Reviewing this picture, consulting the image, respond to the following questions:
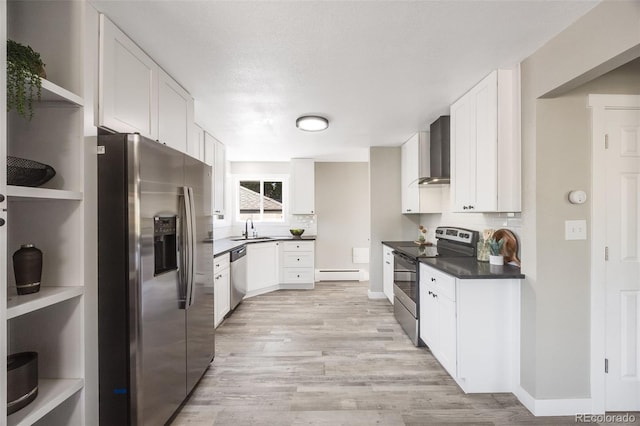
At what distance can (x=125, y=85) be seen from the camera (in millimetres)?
1777

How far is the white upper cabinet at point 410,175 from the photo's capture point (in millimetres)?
3926

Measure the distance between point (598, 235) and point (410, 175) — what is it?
237 centimetres

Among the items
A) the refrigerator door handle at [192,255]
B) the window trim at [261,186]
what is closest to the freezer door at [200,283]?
the refrigerator door handle at [192,255]

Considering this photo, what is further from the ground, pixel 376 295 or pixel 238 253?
pixel 238 253

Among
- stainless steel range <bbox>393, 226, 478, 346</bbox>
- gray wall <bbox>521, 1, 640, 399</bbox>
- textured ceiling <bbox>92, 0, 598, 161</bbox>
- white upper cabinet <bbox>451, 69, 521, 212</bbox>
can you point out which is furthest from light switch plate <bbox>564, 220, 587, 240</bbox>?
textured ceiling <bbox>92, 0, 598, 161</bbox>

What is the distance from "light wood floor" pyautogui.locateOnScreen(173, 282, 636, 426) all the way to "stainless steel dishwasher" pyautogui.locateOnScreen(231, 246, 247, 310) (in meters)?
0.37

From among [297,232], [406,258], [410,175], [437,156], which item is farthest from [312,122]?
[297,232]

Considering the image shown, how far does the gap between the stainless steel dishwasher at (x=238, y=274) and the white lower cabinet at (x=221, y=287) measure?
0.13 m

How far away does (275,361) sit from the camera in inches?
107

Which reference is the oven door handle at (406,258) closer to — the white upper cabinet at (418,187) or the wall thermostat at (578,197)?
the white upper cabinet at (418,187)

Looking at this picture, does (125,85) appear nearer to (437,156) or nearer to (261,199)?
(437,156)

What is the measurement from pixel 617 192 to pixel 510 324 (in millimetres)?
1145

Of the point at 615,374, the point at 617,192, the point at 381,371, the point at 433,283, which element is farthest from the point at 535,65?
the point at 381,371

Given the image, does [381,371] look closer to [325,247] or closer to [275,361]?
[275,361]
